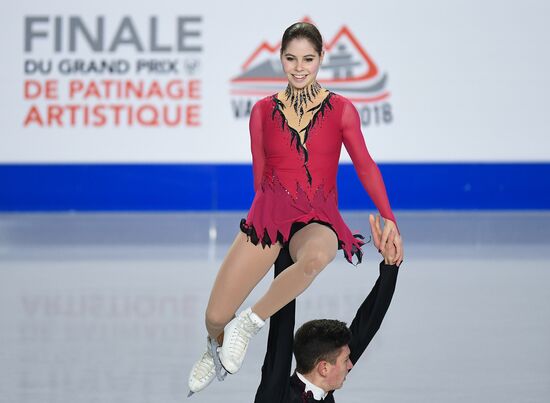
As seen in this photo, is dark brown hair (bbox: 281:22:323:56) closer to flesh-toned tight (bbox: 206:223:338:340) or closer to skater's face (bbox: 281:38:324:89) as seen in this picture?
skater's face (bbox: 281:38:324:89)

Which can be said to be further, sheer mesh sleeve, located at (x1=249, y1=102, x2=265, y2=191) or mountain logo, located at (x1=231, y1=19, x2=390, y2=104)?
mountain logo, located at (x1=231, y1=19, x2=390, y2=104)

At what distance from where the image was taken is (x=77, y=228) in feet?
28.9

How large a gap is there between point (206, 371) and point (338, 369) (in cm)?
39

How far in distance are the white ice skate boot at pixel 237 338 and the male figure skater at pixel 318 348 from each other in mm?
113

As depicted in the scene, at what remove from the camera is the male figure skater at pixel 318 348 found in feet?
10.5

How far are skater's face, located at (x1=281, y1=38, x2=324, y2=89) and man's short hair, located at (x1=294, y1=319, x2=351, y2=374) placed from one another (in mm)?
678

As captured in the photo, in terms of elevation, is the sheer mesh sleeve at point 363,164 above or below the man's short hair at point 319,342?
above

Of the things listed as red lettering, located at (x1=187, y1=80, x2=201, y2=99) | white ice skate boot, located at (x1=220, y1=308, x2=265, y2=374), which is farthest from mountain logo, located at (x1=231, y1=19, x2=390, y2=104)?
white ice skate boot, located at (x1=220, y1=308, x2=265, y2=374)

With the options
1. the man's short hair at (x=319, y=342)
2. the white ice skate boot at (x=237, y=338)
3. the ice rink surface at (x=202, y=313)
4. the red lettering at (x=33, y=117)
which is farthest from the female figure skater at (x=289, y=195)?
the red lettering at (x=33, y=117)

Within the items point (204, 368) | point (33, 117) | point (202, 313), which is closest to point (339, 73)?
point (33, 117)

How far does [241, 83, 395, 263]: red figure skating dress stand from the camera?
3.28 meters

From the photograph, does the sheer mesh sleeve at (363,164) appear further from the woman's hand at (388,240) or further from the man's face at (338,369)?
the man's face at (338,369)

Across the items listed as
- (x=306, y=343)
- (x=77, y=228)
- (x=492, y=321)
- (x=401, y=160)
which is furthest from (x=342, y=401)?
(x=401, y=160)

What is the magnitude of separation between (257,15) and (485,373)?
20.1 ft
